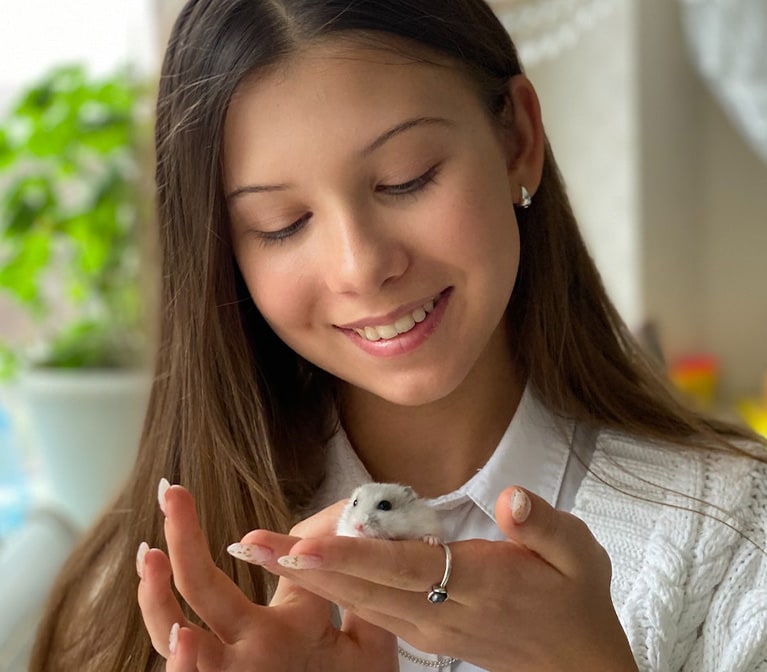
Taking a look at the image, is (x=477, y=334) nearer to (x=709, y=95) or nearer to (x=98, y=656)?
(x=98, y=656)

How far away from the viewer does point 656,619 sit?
979 millimetres

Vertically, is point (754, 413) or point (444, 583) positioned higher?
point (444, 583)

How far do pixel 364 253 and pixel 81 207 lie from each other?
1.68 meters

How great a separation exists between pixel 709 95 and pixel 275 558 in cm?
228

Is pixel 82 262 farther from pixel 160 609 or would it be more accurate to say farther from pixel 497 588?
pixel 497 588

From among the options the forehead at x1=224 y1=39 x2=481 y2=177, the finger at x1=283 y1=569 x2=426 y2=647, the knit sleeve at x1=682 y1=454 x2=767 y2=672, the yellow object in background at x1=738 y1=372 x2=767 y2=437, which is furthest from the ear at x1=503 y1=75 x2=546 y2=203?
the yellow object in background at x1=738 y1=372 x2=767 y2=437

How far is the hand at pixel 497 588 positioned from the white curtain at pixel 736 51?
173 centimetres

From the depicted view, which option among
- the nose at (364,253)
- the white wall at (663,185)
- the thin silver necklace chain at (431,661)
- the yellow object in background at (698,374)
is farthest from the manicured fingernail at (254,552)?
the yellow object in background at (698,374)

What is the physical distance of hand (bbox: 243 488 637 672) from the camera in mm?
685

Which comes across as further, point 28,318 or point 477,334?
point 28,318

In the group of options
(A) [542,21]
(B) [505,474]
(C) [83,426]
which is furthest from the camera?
(C) [83,426]

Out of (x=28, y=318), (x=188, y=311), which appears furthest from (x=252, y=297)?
(x=28, y=318)

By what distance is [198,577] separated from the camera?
2.61ft

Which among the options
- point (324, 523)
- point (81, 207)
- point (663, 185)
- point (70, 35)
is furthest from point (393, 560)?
point (70, 35)
